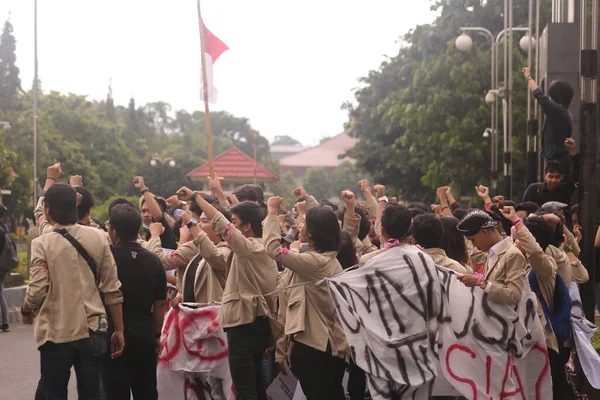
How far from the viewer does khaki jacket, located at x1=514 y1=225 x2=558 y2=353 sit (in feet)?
22.2

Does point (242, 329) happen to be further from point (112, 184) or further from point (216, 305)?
point (112, 184)

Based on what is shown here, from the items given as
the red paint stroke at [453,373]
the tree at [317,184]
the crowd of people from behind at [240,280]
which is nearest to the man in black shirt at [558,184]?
the crowd of people from behind at [240,280]

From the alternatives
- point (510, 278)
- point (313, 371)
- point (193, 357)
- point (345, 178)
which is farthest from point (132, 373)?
point (345, 178)

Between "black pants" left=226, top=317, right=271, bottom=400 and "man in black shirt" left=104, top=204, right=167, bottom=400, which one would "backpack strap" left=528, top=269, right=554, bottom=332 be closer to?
"black pants" left=226, top=317, right=271, bottom=400

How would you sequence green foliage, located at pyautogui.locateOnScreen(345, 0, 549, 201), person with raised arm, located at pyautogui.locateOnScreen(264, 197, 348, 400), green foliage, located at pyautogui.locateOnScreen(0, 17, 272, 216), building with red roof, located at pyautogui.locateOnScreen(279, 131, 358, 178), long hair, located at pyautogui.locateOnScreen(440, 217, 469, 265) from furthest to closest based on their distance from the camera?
1. building with red roof, located at pyautogui.locateOnScreen(279, 131, 358, 178)
2. green foliage, located at pyautogui.locateOnScreen(0, 17, 272, 216)
3. green foliage, located at pyautogui.locateOnScreen(345, 0, 549, 201)
4. long hair, located at pyautogui.locateOnScreen(440, 217, 469, 265)
5. person with raised arm, located at pyautogui.locateOnScreen(264, 197, 348, 400)

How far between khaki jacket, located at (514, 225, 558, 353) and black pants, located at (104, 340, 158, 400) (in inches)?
Result: 107

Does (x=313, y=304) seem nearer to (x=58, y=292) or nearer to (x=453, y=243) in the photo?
(x=453, y=243)

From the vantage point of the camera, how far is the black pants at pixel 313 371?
22.6 ft

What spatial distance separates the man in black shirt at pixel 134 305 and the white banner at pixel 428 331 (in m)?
1.33

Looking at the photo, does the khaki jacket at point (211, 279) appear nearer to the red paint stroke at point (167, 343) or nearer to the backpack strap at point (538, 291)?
the red paint stroke at point (167, 343)

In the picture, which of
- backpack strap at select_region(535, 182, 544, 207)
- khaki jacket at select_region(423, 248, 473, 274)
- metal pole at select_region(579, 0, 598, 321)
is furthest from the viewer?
backpack strap at select_region(535, 182, 544, 207)

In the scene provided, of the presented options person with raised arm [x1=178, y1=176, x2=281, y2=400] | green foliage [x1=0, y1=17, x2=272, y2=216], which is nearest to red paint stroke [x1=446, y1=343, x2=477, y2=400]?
person with raised arm [x1=178, y1=176, x2=281, y2=400]

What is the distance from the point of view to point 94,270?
6.56 m

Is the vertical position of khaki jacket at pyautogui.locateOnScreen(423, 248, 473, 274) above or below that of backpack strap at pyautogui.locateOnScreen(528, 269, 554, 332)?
above
